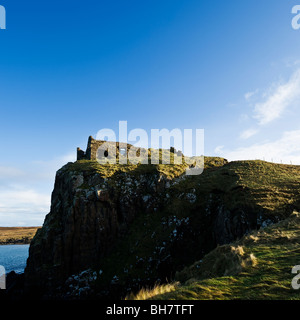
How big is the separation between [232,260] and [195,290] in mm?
5921

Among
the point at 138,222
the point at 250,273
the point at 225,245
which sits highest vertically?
the point at 250,273

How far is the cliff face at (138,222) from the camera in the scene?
106 feet

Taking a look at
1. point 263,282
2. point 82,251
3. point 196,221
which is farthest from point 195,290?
point 82,251

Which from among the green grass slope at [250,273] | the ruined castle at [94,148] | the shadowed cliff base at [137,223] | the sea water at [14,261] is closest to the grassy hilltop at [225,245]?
the green grass slope at [250,273]

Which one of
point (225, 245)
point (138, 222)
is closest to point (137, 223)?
point (138, 222)

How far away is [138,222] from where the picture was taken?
40500 mm

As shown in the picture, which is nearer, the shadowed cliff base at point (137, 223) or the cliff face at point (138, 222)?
the shadowed cliff base at point (137, 223)

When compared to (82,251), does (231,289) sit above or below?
above

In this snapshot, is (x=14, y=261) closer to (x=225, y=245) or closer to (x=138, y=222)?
(x=138, y=222)

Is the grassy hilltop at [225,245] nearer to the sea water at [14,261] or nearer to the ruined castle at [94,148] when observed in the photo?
the ruined castle at [94,148]

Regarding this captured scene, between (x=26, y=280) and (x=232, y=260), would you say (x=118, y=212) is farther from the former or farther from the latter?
(x=232, y=260)

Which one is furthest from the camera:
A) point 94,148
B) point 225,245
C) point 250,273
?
point 94,148

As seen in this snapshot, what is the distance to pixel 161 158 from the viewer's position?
2261 inches
